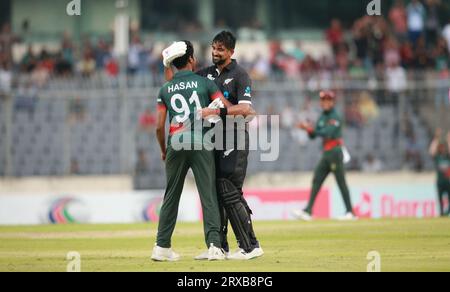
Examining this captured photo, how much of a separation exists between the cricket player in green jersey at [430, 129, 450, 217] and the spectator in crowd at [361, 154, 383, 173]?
4.81 feet

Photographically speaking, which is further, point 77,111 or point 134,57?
point 134,57

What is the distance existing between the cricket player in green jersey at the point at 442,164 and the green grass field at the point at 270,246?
626cm

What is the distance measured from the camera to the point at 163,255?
13352 mm

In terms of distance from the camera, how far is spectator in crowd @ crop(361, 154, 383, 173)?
28.7 metres

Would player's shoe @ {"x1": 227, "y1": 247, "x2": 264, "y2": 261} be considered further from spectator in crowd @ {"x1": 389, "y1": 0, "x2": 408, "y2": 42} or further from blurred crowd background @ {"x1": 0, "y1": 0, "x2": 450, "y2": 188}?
spectator in crowd @ {"x1": 389, "y1": 0, "x2": 408, "y2": 42}

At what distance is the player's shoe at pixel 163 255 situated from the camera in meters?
13.3

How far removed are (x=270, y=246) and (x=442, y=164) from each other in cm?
1264

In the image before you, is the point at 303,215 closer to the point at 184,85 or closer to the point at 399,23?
the point at 184,85

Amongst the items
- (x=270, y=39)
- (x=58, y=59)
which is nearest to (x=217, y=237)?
(x=58, y=59)

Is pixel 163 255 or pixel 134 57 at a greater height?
pixel 134 57

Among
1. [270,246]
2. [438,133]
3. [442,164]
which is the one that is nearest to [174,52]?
[270,246]

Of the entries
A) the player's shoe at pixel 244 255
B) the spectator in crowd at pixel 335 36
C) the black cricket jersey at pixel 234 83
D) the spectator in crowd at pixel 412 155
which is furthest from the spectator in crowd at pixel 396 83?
the player's shoe at pixel 244 255

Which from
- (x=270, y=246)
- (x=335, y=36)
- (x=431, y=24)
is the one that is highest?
(x=431, y=24)
